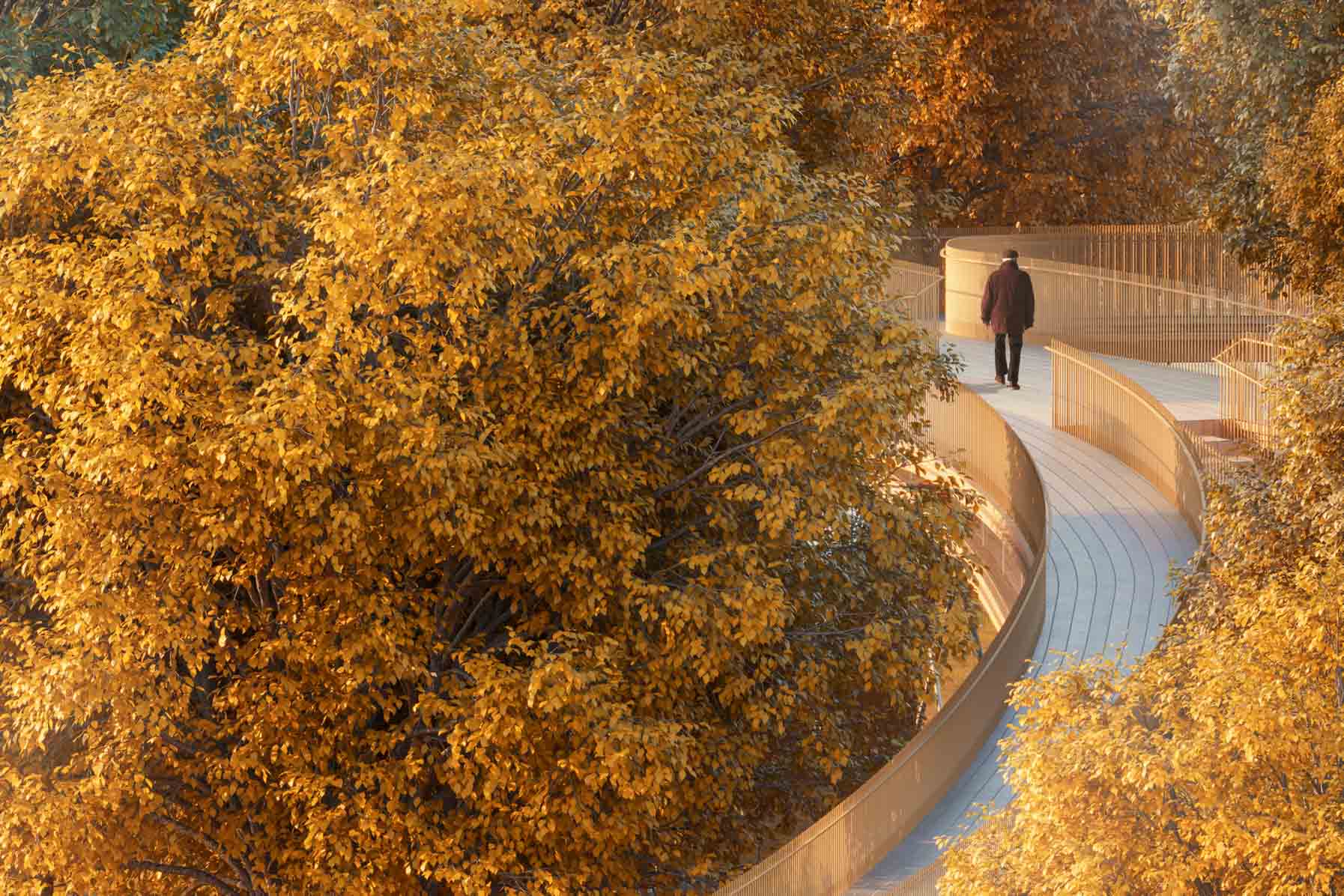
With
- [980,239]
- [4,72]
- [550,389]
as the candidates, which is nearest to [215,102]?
[4,72]

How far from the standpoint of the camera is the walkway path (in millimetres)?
13578

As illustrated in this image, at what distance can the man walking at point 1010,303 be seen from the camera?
2556 centimetres

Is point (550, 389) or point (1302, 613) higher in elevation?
point (550, 389)

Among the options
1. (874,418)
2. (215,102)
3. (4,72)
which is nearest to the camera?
(874,418)

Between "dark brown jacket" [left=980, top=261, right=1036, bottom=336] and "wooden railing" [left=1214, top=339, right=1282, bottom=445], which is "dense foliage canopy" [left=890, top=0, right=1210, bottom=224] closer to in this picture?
"dark brown jacket" [left=980, top=261, right=1036, bottom=336]

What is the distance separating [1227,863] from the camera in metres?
8.80

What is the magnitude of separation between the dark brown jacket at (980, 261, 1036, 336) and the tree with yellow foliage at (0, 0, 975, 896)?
11311 mm

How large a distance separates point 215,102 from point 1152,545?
38.3 feet

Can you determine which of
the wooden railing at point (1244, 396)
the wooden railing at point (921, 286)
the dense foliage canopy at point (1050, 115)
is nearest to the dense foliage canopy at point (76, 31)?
the wooden railing at point (1244, 396)

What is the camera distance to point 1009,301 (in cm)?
2595

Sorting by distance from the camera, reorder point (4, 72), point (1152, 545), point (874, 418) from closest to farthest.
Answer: point (874, 418)
point (4, 72)
point (1152, 545)

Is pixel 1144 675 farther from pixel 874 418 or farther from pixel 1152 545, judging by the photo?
pixel 1152 545

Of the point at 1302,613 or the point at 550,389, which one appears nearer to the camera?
the point at 1302,613

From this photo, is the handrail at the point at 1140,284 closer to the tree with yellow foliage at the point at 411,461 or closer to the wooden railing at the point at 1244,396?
the wooden railing at the point at 1244,396
